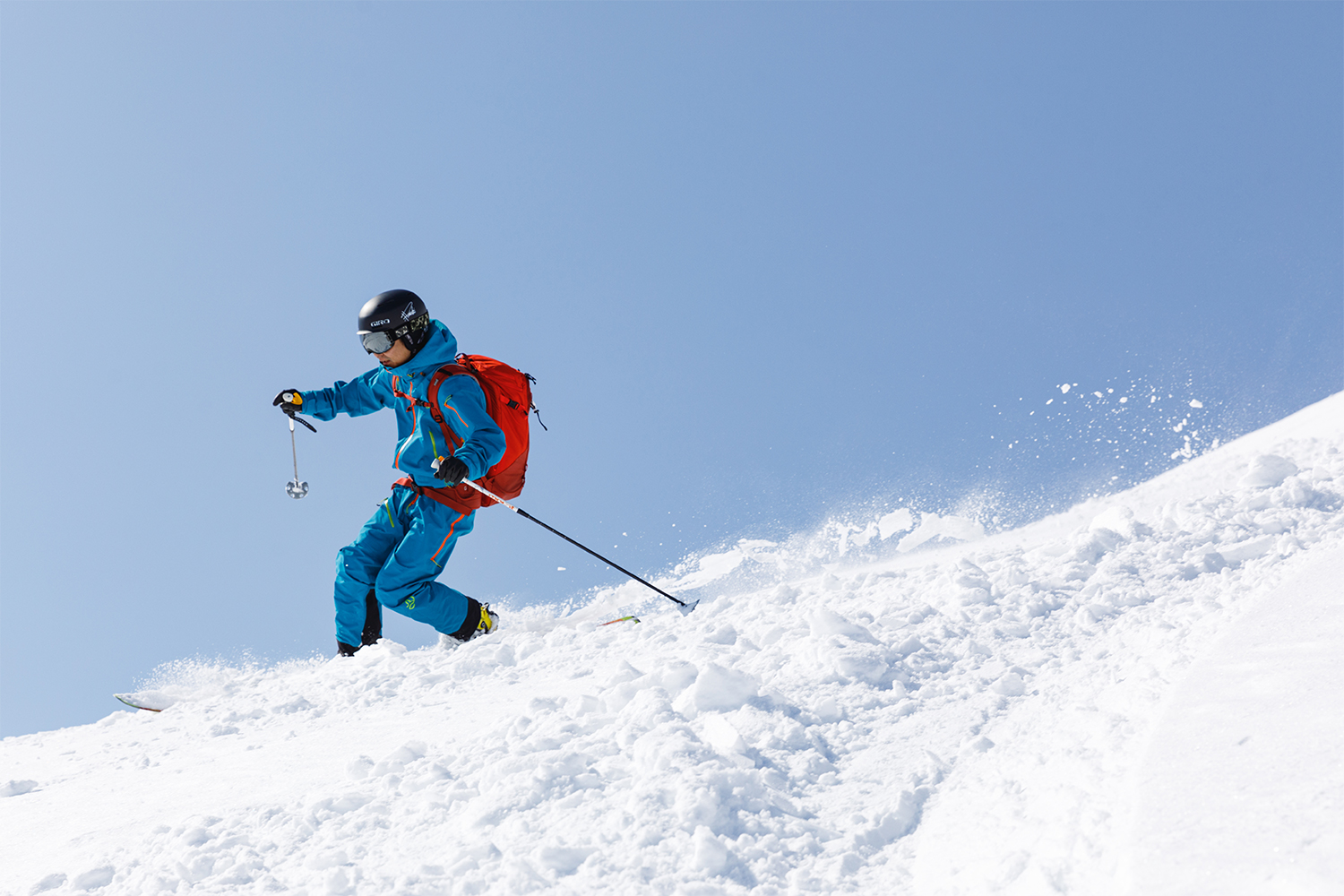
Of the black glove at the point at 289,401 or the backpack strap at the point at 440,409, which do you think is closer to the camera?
the backpack strap at the point at 440,409

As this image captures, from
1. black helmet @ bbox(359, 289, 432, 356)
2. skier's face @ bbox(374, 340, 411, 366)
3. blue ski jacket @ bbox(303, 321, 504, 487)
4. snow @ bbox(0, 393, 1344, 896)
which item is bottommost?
snow @ bbox(0, 393, 1344, 896)

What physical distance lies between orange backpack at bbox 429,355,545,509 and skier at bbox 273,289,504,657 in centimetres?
6

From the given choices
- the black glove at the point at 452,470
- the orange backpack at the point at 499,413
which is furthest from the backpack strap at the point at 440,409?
the black glove at the point at 452,470

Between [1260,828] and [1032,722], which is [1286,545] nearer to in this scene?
[1032,722]

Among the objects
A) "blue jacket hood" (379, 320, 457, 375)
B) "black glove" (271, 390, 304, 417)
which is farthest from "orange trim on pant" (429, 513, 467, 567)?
"black glove" (271, 390, 304, 417)

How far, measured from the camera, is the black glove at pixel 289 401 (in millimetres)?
7145

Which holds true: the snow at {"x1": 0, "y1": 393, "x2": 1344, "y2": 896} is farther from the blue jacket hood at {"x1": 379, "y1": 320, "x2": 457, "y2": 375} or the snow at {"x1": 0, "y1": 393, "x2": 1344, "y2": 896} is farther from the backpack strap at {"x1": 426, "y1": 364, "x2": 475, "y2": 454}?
→ the blue jacket hood at {"x1": 379, "y1": 320, "x2": 457, "y2": 375}

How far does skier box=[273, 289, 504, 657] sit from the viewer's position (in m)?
6.37

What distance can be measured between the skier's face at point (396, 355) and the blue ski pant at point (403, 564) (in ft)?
3.23

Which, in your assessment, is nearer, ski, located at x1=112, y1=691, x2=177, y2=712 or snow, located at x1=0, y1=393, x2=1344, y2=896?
snow, located at x1=0, y1=393, x2=1344, y2=896

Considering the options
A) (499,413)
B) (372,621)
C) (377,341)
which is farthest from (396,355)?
(372,621)

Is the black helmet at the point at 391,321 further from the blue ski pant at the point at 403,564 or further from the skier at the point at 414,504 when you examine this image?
the blue ski pant at the point at 403,564

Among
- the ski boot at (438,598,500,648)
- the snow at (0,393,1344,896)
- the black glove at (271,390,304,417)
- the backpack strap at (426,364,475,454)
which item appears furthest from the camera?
the black glove at (271,390,304,417)

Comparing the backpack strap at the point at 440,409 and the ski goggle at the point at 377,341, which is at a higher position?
the ski goggle at the point at 377,341
